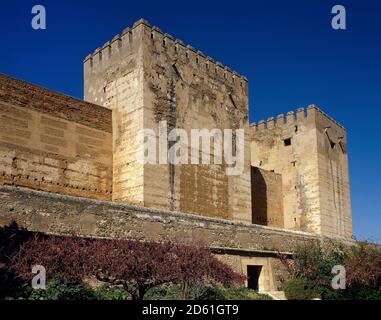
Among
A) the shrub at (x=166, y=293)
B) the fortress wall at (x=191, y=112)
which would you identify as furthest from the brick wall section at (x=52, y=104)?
the shrub at (x=166, y=293)

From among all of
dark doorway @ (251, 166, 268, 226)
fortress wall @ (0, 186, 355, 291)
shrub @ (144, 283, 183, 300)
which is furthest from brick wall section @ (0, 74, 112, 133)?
dark doorway @ (251, 166, 268, 226)

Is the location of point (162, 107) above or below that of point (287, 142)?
below

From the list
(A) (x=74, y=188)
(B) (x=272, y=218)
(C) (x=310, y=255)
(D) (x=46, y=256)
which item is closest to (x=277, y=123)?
(B) (x=272, y=218)

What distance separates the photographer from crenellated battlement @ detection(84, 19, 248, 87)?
15.9 metres

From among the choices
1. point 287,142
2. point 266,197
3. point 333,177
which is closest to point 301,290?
point 266,197

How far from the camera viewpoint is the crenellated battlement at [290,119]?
24.1m

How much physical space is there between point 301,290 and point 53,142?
8.02 m

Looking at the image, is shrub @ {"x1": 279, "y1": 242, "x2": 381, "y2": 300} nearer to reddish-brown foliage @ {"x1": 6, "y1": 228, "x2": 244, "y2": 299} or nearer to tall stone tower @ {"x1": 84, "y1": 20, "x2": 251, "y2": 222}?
tall stone tower @ {"x1": 84, "y1": 20, "x2": 251, "y2": 222}

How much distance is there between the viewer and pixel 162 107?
51.9 feet

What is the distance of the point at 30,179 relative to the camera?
13.8 meters

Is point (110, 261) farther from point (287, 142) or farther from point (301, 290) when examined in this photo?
point (287, 142)

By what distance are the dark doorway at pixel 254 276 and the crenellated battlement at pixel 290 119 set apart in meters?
10.6

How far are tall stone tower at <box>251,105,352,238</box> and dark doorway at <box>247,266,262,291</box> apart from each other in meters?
6.50
